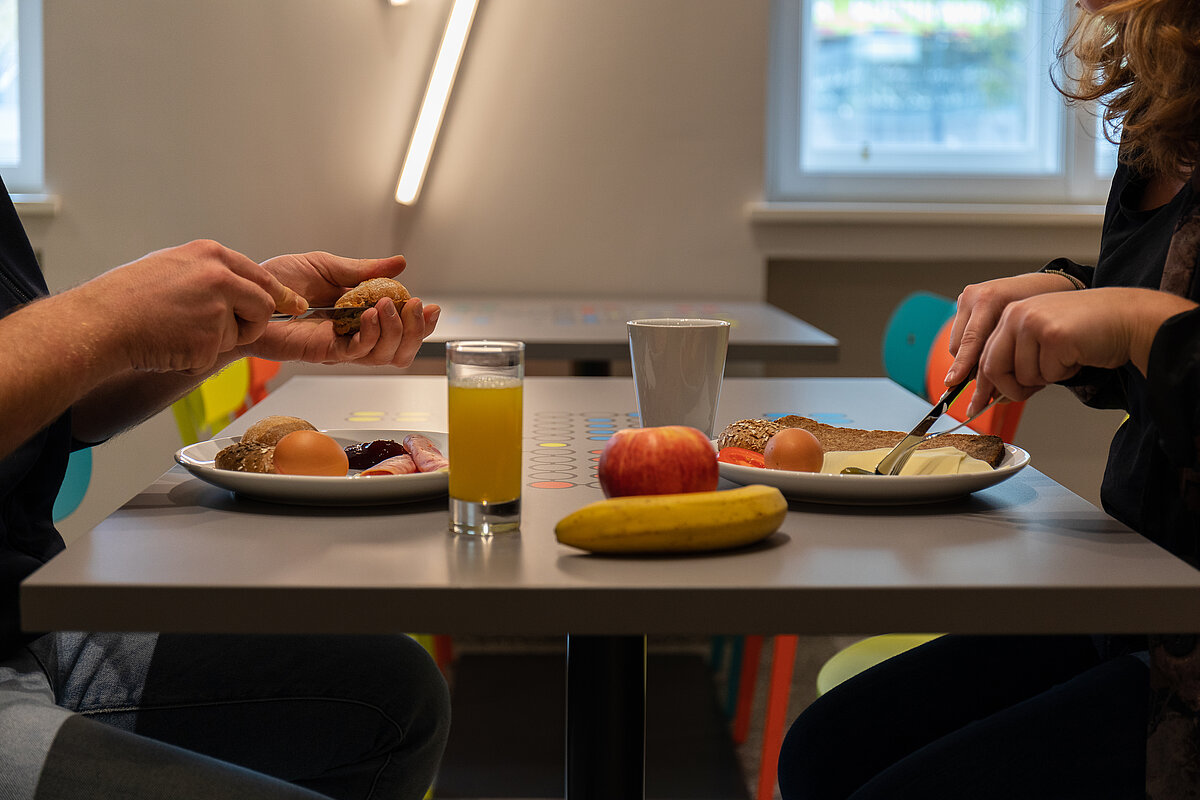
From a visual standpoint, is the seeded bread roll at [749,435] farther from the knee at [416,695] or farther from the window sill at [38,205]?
the window sill at [38,205]

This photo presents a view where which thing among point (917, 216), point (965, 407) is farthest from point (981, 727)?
point (917, 216)

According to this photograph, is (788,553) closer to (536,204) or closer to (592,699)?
(592,699)

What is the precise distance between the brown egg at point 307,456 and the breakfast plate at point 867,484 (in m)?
Result: 0.28

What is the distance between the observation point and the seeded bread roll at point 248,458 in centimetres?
80

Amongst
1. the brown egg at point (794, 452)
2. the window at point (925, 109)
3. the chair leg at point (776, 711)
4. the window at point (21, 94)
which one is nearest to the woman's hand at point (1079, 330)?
the brown egg at point (794, 452)

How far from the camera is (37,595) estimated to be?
1.92 feet

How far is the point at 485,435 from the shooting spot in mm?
676

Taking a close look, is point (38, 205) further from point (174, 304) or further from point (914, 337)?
point (174, 304)

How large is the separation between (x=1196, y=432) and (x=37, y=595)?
2.28ft

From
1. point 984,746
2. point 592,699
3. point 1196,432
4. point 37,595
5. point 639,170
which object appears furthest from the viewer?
point 639,170

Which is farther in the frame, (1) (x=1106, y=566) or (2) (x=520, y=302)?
(2) (x=520, y=302)

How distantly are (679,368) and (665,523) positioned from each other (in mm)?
301

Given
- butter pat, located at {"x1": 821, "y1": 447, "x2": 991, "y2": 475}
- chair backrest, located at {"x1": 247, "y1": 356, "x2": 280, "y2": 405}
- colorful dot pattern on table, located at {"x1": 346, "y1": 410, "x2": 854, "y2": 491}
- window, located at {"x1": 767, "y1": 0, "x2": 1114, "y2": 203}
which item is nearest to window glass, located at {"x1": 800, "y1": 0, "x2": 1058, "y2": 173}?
window, located at {"x1": 767, "y1": 0, "x2": 1114, "y2": 203}

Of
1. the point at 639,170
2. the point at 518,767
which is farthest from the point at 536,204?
the point at 518,767
